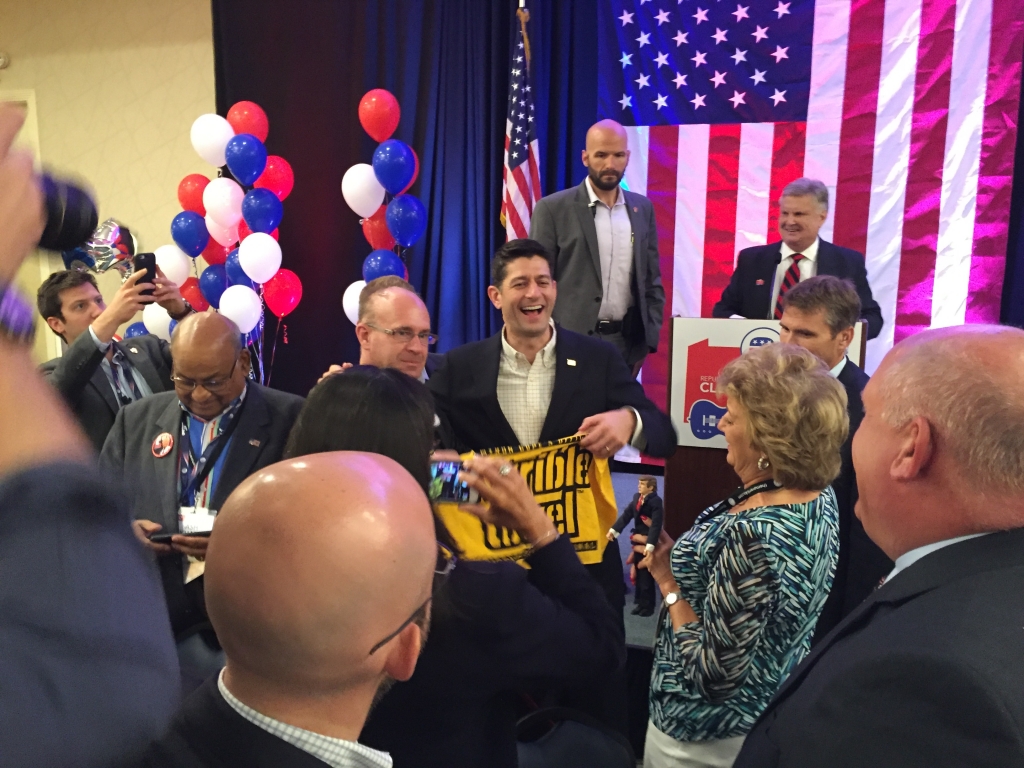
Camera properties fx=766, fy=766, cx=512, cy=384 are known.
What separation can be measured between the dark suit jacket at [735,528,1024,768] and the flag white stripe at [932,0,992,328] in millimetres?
4260

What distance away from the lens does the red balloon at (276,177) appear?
569cm

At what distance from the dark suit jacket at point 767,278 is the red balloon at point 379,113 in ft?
8.86

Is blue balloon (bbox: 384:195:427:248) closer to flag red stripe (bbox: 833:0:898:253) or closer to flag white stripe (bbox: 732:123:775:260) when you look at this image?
flag white stripe (bbox: 732:123:775:260)


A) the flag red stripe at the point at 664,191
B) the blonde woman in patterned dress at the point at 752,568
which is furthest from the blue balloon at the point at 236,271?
the blonde woman in patterned dress at the point at 752,568

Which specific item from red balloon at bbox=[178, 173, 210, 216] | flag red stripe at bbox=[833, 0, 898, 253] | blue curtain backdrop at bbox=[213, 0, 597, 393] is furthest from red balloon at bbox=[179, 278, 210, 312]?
flag red stripe at bbox=[833, 0, 898, 253]

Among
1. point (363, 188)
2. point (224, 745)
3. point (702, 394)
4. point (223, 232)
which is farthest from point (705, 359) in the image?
point (223, 232)

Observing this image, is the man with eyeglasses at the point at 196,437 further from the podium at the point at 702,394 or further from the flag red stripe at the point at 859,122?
the flag red stripe at the point at 859,122

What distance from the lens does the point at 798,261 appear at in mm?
3996

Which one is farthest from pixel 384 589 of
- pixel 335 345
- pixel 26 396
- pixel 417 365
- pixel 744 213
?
pixel 335 345

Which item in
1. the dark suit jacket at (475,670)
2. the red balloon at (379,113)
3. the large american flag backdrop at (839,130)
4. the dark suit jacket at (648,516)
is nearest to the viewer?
the dark suit jacket at (475,670)

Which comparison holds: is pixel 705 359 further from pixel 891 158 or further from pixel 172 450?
pixel 891 158

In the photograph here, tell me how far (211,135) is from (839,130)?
14.0 ft

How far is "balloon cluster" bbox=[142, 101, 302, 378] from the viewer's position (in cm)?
521

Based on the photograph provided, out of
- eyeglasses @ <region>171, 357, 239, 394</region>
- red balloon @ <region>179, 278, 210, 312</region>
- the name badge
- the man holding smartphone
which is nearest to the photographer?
the name badge
